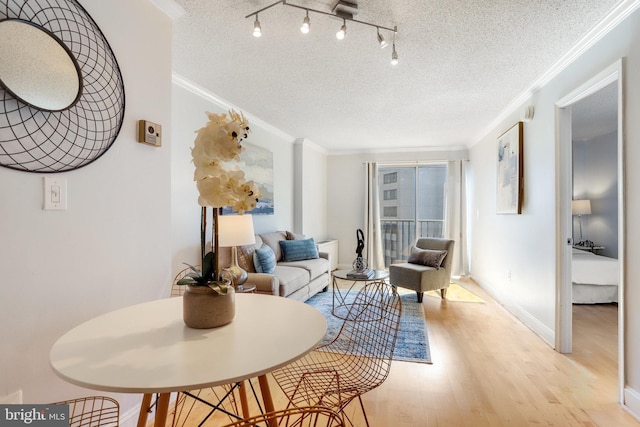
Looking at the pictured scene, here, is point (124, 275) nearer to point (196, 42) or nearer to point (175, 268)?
point (175, 268)

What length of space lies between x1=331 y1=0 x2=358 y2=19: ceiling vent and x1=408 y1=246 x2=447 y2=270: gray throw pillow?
3241 millimetres

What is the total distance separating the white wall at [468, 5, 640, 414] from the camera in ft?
6.23

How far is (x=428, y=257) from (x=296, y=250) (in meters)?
1.80

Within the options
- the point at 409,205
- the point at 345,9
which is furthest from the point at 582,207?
the point at 345,9

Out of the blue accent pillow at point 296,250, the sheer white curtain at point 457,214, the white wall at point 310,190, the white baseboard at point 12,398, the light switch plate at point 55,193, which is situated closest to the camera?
the white baseboard at point 12,398

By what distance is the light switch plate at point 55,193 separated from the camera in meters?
1.31

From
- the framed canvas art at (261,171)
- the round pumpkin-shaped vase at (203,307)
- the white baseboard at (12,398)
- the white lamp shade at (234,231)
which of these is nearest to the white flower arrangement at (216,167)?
the round pumpkin-shaped vase at (203,307)

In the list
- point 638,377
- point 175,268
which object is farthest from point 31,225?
point 638,377

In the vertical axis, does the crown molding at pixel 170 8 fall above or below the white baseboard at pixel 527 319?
above

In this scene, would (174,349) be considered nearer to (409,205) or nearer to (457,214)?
(457,214)

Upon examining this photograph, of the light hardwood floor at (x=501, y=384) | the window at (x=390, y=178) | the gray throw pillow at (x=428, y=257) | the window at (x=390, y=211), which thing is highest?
the window at (x=390, y=178)

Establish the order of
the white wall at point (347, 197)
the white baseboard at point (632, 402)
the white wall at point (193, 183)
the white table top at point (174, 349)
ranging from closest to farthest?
the white table top at point (174, 349) → the white baseboard at point (632, 402) → the white wall at point (193, 183) → the white wall at point (347, 197)

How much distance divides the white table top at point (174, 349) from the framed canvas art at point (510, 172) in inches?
124

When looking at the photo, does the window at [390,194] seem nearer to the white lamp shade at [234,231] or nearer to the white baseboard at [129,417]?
the white lamp shade at [234,231]
